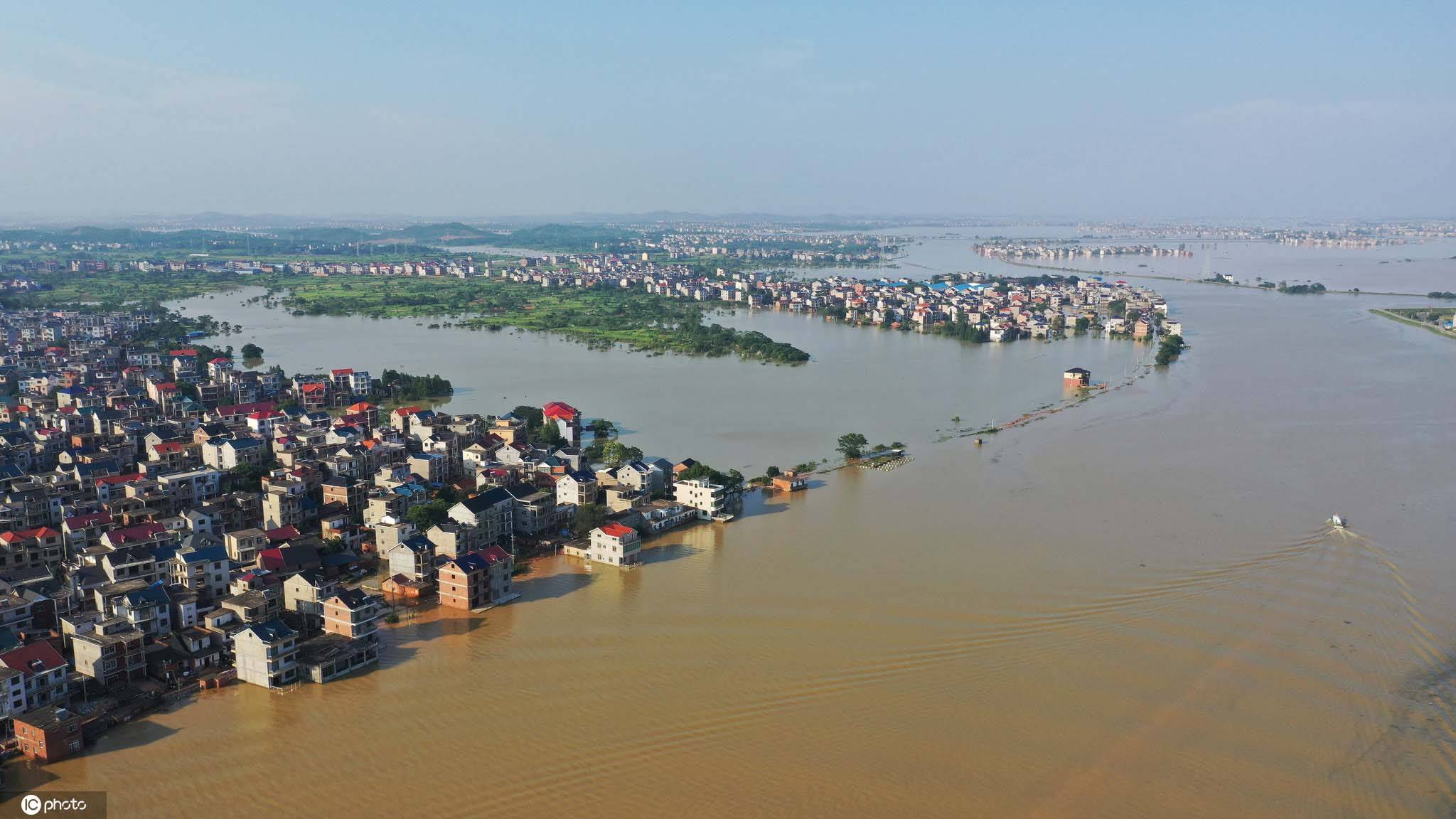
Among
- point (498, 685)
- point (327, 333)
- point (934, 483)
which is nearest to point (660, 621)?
point (498, 685)

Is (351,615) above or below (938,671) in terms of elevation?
above

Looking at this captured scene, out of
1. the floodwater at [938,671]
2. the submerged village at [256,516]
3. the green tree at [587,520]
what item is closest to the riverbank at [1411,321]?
the submerged village at [256,516]

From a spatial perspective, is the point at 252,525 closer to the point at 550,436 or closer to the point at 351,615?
the point at 351,615

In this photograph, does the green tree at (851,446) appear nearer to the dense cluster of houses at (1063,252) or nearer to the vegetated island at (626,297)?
the vegetated island at (626,297)

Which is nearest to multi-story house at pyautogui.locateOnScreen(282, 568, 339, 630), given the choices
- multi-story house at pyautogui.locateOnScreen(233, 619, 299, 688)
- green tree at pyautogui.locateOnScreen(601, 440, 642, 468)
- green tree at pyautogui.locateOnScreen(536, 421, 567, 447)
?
multi-story house at pyautogui.locateOnScreen(233, 619, 299, 688)

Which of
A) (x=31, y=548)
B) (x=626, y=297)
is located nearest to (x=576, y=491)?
(x=31, y=548)

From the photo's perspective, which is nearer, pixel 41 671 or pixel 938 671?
pixel 41 671

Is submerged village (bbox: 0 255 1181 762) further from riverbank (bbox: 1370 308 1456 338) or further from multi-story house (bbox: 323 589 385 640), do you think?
riverbank (bbox: 1370 308 1456 338)
